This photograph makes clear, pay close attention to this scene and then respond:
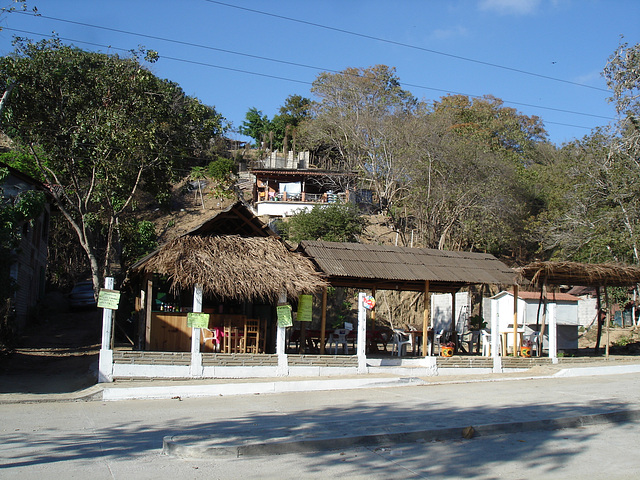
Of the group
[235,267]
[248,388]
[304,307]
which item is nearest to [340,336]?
[304,307]

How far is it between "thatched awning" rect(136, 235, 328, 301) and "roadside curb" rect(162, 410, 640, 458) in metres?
6.65

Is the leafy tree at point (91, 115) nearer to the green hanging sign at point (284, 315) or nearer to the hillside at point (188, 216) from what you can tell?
the green hanging sign at point (284, 315)

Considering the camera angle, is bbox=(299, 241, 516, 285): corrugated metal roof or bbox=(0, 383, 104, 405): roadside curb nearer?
bbox=(0, 383, 104, 405): roadside curb

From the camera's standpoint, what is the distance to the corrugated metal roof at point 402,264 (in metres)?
15.9

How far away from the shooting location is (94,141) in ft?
61.2

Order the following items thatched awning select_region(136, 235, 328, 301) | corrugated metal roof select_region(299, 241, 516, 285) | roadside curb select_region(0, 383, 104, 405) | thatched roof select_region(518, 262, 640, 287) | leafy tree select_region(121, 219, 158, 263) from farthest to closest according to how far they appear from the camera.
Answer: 1. leafy tree select_region(121, 219, 158, 263)
2. thatched roof select_region(518, 262, 640, 287)
3. corrugated metal roof select_region(299, 241, 516, 285)
4. thatched awning select_region(136, 235, 328, 301)
5. roadside curb select_region(0, 383, 104, 405)

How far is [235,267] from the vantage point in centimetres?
1455

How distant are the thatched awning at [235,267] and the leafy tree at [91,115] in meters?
5.63

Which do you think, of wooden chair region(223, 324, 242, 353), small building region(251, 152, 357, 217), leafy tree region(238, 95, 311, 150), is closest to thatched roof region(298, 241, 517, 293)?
wooden chair region(223, 324, 242, 353)

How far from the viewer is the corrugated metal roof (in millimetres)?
15867

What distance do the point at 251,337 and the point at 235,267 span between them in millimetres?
2214

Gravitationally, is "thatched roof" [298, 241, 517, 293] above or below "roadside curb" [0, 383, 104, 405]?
above

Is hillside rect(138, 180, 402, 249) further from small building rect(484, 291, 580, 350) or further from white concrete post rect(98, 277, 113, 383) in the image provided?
white concrete post rect(98, 277, 113, 383)

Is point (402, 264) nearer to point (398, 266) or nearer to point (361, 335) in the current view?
point (398, 266)
